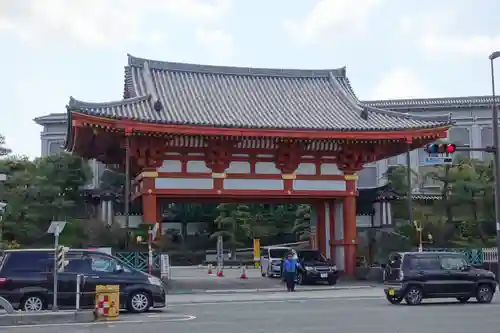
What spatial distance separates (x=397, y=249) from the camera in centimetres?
3156

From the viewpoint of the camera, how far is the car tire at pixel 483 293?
2075cm

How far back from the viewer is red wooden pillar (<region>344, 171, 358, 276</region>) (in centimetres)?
3169

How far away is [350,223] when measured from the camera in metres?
31.7

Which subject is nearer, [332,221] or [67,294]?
[67,294]

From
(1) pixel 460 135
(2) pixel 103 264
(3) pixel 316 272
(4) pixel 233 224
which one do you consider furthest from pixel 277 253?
(1) pixel 460 135

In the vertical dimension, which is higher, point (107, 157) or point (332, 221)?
point (107, 157)

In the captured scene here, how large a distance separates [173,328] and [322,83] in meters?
24.7

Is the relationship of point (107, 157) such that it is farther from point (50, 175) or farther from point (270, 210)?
point (270, 210)

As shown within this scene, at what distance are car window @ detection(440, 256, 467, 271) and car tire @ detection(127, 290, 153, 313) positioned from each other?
29.2 ft

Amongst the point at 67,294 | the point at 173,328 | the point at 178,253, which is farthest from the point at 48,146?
the point at 173,328

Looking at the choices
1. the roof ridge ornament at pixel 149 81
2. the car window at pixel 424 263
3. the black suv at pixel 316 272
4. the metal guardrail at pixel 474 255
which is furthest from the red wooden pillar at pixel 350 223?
the car window at pixel 424 263

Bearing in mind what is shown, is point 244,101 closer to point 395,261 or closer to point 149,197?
point 149,197

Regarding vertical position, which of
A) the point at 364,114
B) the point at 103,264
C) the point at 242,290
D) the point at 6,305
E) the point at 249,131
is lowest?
the point at 242,290

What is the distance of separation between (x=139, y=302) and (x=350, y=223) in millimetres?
15213
